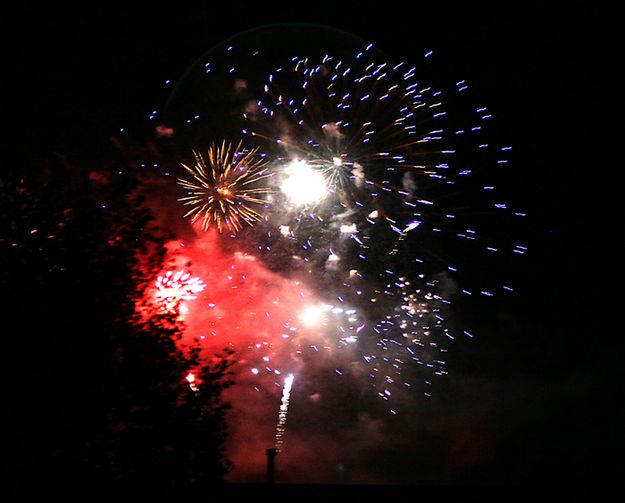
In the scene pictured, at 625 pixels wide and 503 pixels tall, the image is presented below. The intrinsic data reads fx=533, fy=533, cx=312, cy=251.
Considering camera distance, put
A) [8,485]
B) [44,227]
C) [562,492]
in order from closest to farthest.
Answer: [8,485]
[44,227]
[562,492]

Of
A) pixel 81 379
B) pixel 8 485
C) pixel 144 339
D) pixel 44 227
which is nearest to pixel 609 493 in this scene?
pixel 144 339

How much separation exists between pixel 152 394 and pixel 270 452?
5095mm

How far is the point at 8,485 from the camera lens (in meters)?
9.91

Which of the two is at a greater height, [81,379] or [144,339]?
[144,339]

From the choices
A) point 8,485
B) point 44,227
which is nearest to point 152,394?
point 8,485

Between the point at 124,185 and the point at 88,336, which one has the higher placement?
the point at 124,185

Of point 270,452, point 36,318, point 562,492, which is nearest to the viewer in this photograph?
point 36,318

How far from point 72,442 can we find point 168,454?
6.94 feet

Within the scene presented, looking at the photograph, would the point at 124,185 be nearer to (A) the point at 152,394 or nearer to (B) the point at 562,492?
(A) the point at 152,394

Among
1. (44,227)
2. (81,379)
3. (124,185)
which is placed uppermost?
(124,185)

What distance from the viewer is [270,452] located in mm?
15523

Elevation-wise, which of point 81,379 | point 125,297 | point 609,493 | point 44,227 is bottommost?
point 609,493

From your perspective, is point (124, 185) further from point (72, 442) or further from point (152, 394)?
point (72, 442)

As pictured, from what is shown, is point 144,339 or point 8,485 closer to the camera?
point 8,485
